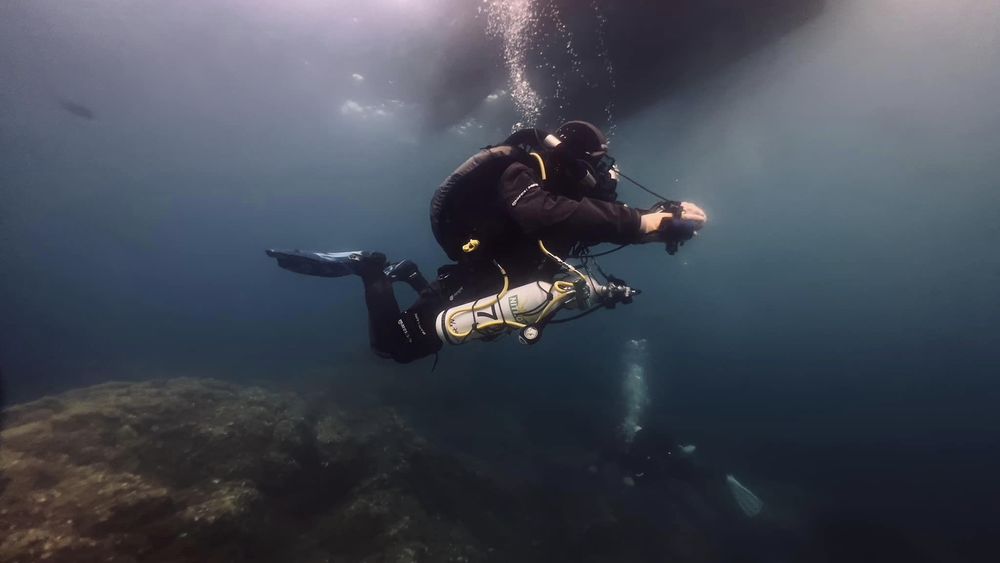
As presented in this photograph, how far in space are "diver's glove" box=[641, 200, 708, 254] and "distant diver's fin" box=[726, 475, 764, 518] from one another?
15769mm

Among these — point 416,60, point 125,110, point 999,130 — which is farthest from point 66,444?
point 999,130

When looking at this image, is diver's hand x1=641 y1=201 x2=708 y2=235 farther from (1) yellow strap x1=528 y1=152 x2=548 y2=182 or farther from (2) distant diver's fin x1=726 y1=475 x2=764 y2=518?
(2) distant diver's fin x1=726 y1=475 x2=764 y2=518

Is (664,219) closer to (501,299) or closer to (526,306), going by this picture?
(526,306)

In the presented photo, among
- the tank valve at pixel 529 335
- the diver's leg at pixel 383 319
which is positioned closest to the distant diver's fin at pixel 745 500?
the diver's leg at pixel 383 319

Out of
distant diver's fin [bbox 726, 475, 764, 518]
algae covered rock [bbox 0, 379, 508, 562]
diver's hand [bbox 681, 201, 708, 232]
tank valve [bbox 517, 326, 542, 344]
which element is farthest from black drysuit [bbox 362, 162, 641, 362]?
distant diver's fin [bbox 726, 475, 764, 518]

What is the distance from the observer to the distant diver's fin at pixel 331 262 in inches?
205

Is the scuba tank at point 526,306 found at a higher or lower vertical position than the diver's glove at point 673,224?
lower

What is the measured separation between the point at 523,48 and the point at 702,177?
21418mm

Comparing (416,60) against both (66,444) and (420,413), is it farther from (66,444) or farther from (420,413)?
(66,444)

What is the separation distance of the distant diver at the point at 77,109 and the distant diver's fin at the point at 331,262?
39.1 meters

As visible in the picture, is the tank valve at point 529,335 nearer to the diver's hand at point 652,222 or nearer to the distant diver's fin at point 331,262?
the diver's hand at point 652,222

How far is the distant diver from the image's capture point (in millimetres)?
30016

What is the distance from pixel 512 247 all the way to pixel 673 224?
1.32 metres

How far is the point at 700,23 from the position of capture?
11.2m
